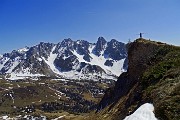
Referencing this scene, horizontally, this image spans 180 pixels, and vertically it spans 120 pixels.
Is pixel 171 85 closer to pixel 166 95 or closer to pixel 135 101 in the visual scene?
pixel 166 95

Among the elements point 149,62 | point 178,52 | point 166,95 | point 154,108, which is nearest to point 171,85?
point 166,95

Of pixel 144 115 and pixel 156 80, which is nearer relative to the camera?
pixel 144 115

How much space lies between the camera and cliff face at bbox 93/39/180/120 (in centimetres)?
2966

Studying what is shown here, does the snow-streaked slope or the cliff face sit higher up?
the cliff face

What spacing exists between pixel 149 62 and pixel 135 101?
14.2m

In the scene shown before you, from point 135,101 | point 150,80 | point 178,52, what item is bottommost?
point 135,101

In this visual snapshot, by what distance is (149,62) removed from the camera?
188 feet

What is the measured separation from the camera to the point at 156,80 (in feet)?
139

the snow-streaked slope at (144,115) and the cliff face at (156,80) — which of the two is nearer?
the snow-streaked slope at (144,115)

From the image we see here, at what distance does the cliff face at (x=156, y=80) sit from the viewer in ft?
97.3

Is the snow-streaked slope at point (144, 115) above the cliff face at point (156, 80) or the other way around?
the other way around

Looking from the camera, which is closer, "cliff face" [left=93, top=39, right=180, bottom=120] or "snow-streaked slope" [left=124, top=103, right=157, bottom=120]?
"snow-streaked slope" [left=124, top=103, right=157, bottom=120]

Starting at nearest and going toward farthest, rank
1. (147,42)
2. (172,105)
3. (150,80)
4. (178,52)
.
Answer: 1. (172,105)
2. (150,80)
3. (178,52)
4. (147,42)

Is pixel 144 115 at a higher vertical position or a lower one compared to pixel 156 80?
lower
